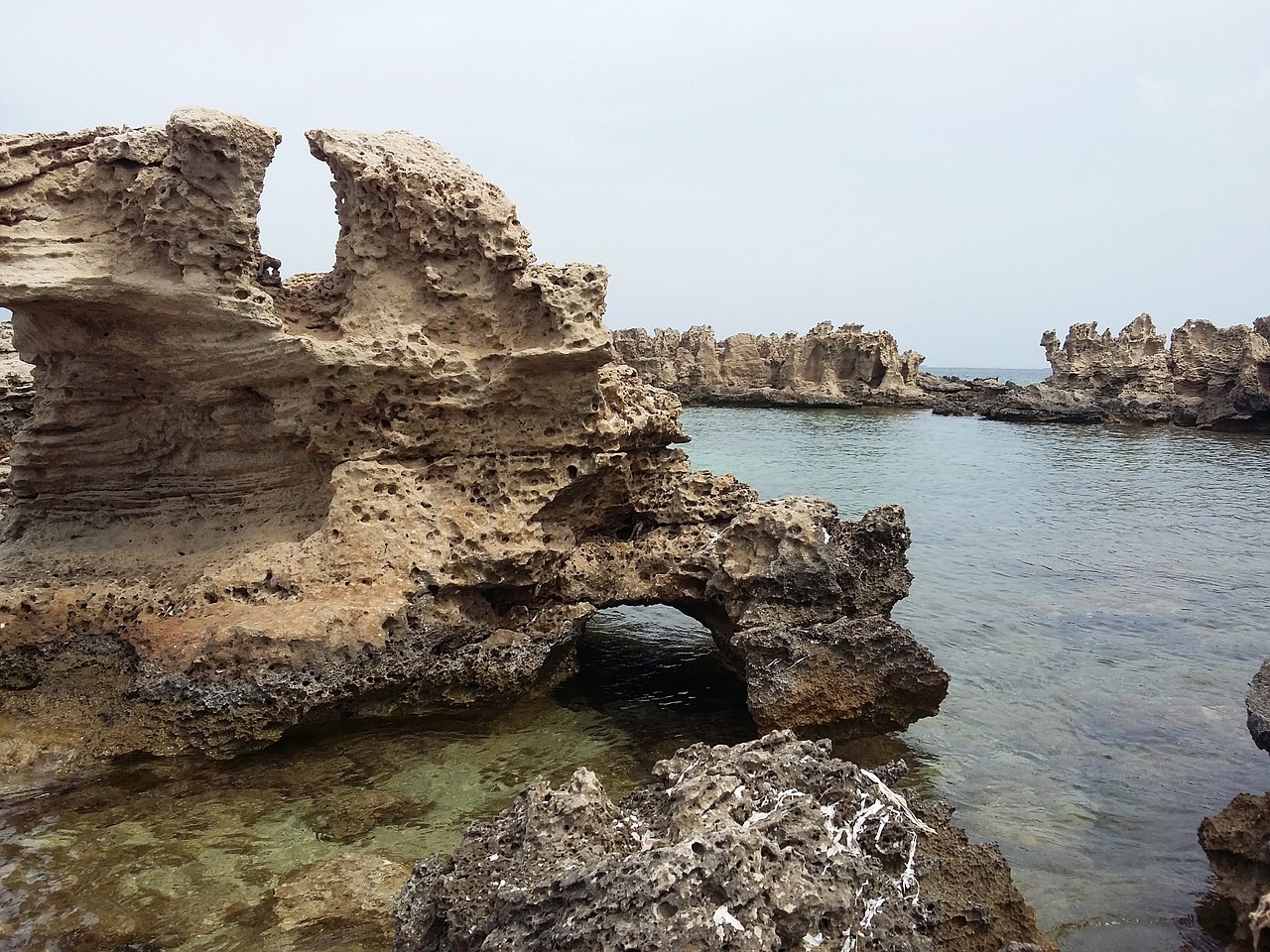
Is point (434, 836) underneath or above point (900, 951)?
underneath

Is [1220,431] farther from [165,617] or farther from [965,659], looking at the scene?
[165,617]

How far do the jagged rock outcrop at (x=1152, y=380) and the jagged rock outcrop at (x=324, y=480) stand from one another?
98.1 ft

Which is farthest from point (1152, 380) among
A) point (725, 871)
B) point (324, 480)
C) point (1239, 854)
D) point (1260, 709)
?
point (725, 871)

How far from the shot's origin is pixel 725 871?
117 inches

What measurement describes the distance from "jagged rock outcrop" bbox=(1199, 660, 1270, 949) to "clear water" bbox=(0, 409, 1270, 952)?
0.89ft

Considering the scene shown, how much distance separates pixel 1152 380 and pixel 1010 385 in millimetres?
11080

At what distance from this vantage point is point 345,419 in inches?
245

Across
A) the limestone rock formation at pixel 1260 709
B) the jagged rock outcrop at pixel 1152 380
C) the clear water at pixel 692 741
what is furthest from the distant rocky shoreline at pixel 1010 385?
the limestone rock formation at pixel 1260 709

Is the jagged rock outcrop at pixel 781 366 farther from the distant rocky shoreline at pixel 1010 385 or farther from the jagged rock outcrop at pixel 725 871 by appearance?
the jagged rock outcrop at pixel 725 871

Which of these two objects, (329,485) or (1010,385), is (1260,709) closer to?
(329,485)

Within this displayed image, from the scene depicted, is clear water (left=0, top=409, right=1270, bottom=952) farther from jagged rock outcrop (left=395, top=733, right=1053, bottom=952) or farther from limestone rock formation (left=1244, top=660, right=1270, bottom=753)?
jagged rock outcrop (left=395, top=733, right=1053, bottom=952)

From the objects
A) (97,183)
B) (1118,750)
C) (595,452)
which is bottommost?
(1118,750)

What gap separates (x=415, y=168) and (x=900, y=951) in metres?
5.34

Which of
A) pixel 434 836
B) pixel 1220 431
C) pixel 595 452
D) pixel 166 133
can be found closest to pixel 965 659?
pixel 595 452
